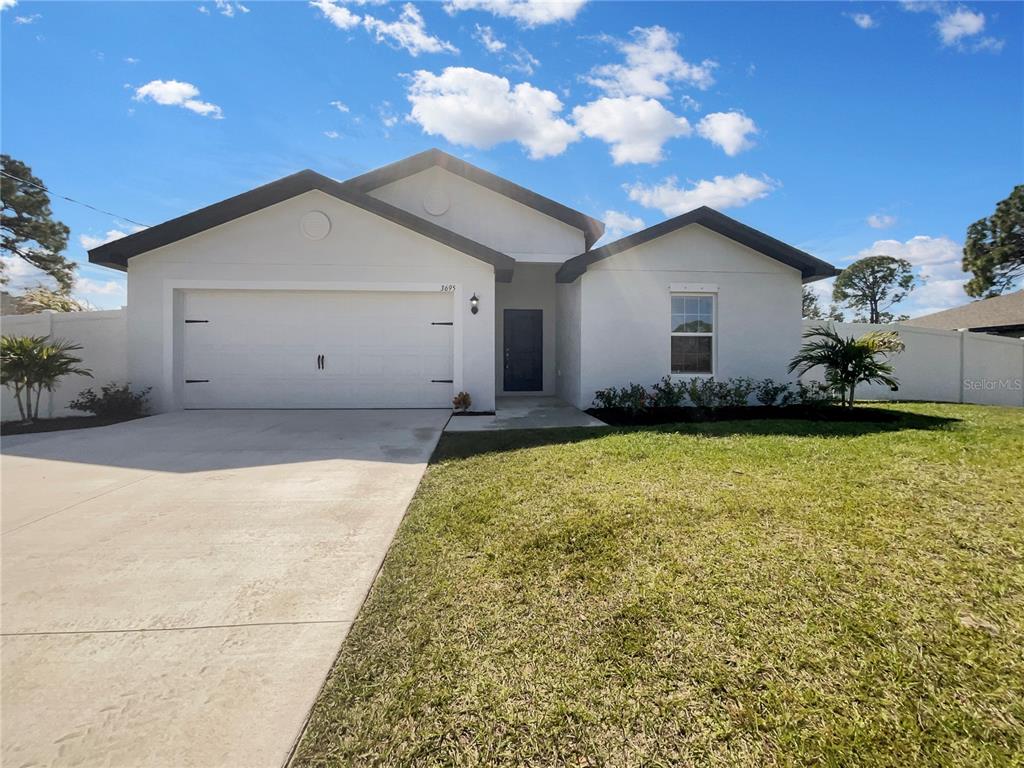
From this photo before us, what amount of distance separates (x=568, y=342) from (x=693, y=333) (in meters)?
2.72

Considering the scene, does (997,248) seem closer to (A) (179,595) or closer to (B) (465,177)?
(B) (465,177)

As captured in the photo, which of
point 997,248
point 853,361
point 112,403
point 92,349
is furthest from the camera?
point 997,248

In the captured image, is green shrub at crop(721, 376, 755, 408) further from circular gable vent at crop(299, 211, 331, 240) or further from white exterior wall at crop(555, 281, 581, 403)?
circular gable vent at crop(299, 211, 331, 240)

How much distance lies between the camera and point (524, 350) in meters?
12.5

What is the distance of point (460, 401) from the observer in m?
8.77

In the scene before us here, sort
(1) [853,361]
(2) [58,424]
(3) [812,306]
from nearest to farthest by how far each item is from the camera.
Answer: (2) [58,424] < (1) [853,361] < (3) [812,306]

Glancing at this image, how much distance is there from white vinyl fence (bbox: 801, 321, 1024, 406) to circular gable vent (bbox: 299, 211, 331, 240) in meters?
12.8

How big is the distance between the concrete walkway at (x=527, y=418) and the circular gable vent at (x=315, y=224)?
4483 millimetres

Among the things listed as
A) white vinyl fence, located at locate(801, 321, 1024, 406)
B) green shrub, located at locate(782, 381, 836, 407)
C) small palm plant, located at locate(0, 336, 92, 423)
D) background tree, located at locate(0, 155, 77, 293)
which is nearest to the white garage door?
small palm plant, located at locate(0, 336, 92, 423)

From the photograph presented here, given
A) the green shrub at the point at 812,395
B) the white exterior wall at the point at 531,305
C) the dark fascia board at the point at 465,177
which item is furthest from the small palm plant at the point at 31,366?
the green shrub at the point at 812,395

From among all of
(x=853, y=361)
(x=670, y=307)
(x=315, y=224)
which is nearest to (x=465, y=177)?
(x=315, y=224)

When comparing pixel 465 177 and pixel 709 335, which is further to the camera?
pixel 465 177

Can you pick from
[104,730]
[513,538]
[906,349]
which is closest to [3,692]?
[104,730]

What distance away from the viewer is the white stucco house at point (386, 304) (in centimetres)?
873
